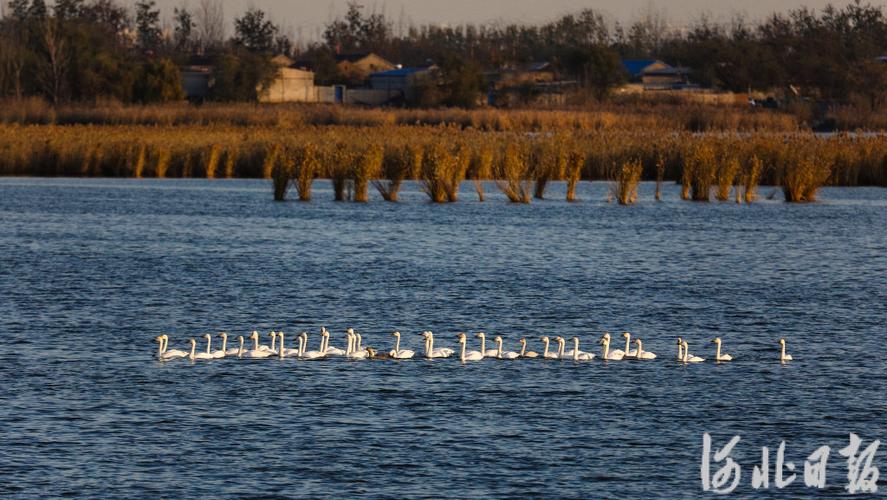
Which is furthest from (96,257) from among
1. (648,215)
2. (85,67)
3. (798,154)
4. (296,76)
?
(296,76)

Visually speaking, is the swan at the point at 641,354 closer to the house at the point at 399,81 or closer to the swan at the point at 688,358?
the swan at the point at 688,358

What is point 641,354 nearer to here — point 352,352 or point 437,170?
point 352,352

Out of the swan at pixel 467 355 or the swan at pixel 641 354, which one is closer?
the swan at pixel 467 355

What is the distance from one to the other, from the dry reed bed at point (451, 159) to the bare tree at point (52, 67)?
142 ft

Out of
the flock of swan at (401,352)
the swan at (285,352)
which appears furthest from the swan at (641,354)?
the swan at (285,352)

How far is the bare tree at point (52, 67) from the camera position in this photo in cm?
10681

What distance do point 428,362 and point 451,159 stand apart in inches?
1127

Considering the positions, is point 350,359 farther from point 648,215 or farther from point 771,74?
point 771,74

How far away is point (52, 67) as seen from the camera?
359ft

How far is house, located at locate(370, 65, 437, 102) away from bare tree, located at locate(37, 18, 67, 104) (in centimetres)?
2548

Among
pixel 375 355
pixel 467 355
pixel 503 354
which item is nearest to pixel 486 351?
pixel 503 354

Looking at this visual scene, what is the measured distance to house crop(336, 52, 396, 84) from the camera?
14962 centimetres
